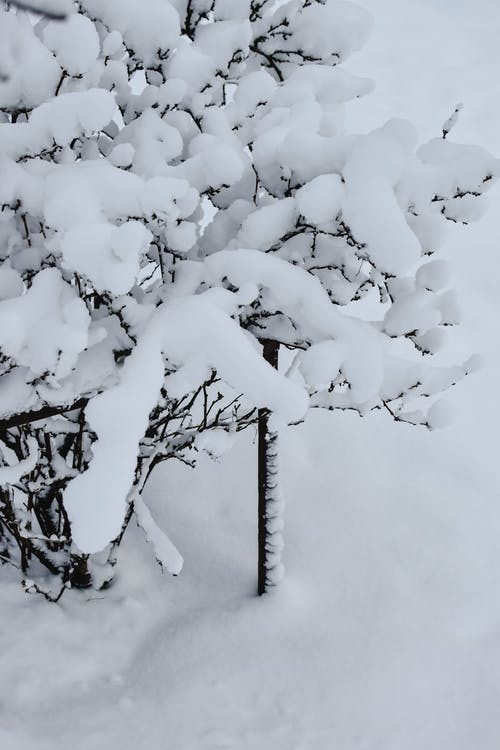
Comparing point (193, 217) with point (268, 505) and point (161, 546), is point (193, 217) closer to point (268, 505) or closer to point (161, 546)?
point (268, 505)

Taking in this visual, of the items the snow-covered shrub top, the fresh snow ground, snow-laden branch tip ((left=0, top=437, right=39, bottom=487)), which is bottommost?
the fresh snow ground

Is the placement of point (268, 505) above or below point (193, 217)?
below

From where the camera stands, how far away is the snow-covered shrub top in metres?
2.24

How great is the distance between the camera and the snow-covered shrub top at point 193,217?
2240 mm

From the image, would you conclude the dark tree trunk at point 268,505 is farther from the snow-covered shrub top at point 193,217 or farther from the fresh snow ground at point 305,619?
the snow-covered shrub top at point 193,217

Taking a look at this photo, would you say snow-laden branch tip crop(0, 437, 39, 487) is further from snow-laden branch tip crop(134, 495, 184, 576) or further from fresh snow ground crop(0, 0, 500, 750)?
fresh snow ground crop(0, 0, 500, 750)

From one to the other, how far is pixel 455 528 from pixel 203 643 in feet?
7.46

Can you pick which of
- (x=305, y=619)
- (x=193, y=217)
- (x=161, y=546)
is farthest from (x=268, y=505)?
(x=193, y=217)

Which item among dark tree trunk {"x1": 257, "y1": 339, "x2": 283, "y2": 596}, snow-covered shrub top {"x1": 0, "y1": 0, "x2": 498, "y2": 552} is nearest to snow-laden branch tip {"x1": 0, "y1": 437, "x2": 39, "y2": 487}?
snow-covered shrub top {"x1": 0, "y1": 0, "x2": 498, "y2": 552}

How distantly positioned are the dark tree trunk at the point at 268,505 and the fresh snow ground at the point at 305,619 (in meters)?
0.20

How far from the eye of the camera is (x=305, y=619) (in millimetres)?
4484

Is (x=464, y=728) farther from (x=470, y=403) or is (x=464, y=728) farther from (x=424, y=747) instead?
(x=470, y=403)

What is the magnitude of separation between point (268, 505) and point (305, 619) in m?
0.92

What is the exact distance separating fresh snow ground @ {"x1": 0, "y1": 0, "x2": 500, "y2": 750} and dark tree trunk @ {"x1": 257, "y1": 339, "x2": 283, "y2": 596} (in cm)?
20
